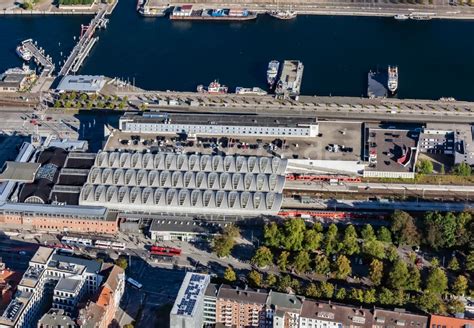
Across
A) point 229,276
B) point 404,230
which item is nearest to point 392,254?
point 404,230

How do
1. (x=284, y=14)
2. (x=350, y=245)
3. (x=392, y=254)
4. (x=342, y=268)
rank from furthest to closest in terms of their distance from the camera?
(x=284, y=14)
(x=350, y=245)
(x=392, y=254)
(x=342, y=268)

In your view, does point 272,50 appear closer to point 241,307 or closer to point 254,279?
point 254,279

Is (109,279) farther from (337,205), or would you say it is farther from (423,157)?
(423,157)

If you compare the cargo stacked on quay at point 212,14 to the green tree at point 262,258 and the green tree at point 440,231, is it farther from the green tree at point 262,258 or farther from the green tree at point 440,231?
the green tree at point 262,258

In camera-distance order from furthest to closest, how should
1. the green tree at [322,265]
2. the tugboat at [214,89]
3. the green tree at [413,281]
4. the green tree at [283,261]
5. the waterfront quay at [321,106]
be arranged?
the tugboat at [214,89]
the waterfront quay at [321,106]
the green tree at [283,261]
the green tree at [322,265]
the green tree at [413,281]

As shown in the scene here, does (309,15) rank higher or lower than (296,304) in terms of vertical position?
higher

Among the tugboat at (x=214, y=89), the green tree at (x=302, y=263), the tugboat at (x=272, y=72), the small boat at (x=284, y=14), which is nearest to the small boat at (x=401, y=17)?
the small boat at (x=284, y=14)

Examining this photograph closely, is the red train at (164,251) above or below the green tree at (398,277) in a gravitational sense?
above

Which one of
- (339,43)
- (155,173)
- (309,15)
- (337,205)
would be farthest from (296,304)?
(309,15)
